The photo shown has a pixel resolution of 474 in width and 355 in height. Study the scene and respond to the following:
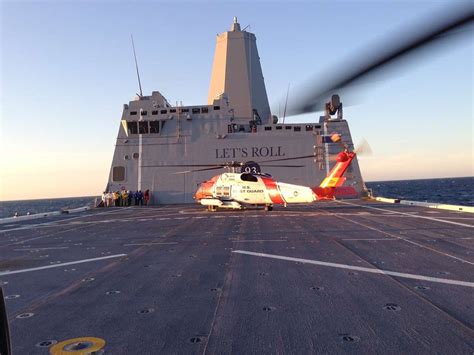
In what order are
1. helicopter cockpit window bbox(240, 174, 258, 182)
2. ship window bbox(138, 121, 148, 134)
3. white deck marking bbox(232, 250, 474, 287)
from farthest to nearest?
1. ship window bbox(138, 121, 148, 134)
2. helicopter cockpit window bbox(240, 174, 258, 182)
3. white deck marking bbox(232, 250, 474, 287)

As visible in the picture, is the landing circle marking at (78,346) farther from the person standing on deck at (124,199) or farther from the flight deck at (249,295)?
the person standing on deck at (124,199)

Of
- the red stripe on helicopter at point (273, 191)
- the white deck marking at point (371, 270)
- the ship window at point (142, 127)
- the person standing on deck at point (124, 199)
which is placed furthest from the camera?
the ship window at point (142, 127)

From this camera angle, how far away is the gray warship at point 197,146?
A: 123ft

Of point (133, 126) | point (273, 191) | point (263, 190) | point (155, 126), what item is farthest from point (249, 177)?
point (133, 126)

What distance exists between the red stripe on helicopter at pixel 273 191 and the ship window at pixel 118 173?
62.8 feet

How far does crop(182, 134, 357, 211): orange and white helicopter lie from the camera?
74.9 feet

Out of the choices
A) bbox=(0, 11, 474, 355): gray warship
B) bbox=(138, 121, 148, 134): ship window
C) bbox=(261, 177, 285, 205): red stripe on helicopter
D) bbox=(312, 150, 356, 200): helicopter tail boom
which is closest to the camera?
bbox=(0, 11, 474, 355): gray warship

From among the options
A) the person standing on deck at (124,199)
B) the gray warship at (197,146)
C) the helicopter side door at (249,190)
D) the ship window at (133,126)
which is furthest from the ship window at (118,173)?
the helicopter side door at (249,190)

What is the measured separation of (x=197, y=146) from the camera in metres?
38.4

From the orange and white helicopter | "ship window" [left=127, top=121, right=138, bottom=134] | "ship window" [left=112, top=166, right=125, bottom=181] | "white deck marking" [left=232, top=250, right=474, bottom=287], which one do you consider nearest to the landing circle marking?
"white deck marking" [left=232, top=250, right=474, bottom=287]

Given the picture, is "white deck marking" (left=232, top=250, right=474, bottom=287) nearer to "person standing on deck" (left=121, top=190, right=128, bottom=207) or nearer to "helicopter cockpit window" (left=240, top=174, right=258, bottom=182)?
"helicopter cockpit window" (left=240, top=174, right=258, bottom=182)

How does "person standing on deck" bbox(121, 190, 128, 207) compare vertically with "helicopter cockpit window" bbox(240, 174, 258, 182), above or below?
below

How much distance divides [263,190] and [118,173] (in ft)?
64.3

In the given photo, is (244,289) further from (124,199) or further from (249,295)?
(124,199)
